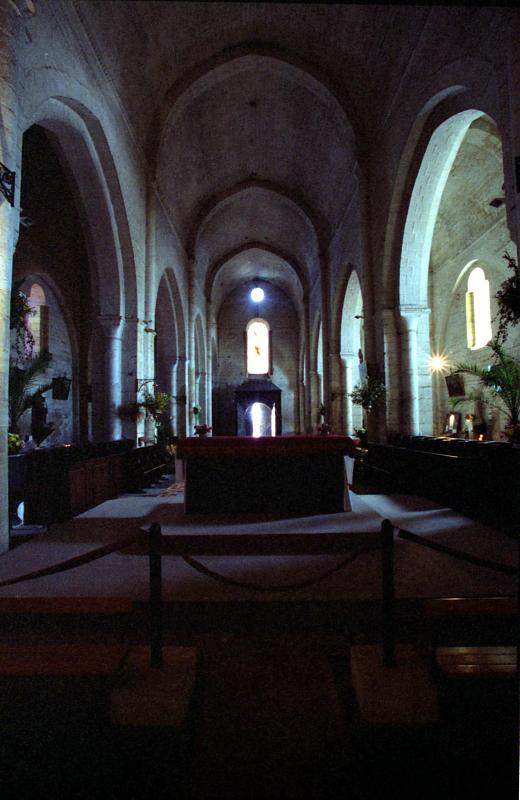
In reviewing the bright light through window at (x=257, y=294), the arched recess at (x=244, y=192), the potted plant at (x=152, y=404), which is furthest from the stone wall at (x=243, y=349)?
the potted plant at (x=152, y=404)

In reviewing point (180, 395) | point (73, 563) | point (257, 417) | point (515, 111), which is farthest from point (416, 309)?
point (257, 417)

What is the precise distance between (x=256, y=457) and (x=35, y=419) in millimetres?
6466

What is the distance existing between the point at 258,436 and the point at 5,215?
3622 mm

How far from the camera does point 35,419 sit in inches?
381

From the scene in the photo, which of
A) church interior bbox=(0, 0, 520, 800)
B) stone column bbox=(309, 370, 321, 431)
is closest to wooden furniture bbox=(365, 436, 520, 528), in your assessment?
church interior bbox=(0, 0, 520, 800)

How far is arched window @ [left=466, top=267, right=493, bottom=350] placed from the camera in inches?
535

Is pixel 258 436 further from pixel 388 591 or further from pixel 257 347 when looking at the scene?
pixel 257 347

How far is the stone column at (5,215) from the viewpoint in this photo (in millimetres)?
4555

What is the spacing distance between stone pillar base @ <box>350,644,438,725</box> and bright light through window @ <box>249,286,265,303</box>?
24.8m

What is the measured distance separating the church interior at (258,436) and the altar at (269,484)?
0.04 m

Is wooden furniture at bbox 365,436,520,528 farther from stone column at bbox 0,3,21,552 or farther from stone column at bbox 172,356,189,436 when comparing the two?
stone column at bbox 172,356,189,436

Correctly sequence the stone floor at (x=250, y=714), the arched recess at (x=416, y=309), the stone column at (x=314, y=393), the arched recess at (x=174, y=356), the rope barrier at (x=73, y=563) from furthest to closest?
1. the stone column at (x=314, y=393)
2. the arched recess at (x=174, y=356)
3. the arched recess at (x=416, y=309)
4. the rope barrier at (x=73, y=563)
5. the stone floor at (x=250, y=714)

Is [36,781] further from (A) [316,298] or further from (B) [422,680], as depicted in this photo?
(A) [316,298]

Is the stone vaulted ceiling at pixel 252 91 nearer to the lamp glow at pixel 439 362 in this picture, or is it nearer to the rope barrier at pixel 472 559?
the lamp glow at pixel 439 362
